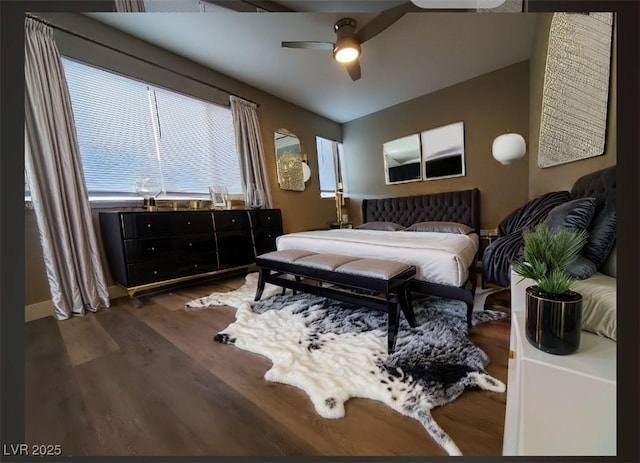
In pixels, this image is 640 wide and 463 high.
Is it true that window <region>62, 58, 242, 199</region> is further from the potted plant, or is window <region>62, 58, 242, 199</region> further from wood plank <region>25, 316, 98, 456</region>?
the potted plant

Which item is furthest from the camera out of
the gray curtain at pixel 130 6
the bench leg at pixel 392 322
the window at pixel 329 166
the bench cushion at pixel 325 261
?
the window at pixel 329 166

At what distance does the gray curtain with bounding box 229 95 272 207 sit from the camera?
3248 mm

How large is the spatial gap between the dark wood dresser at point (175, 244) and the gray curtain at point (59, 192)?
Answer: 0.68 feet

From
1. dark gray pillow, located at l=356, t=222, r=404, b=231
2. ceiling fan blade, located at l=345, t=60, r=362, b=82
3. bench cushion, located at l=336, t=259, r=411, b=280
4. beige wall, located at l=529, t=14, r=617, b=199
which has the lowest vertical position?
bench cushion, located at l=336, t=259, r=411, b=280

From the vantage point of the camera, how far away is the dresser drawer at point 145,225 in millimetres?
2158

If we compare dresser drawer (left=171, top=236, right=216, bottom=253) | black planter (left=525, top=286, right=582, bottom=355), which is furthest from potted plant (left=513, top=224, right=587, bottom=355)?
dresser drawer (left=171, top=236, right=216, bottom=253)

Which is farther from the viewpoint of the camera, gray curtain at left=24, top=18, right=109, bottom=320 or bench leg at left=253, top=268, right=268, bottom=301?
bench leg at left=253, top=268, right=268, bottom=301

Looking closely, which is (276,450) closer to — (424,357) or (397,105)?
(424,357)

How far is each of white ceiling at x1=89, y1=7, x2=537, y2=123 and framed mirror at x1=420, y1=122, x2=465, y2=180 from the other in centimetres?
58

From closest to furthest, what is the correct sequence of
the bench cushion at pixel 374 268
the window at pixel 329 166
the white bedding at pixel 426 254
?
the bench cushion at pixel 374 268
the white bedding at pixel 426 254
the window at pixel 329 166

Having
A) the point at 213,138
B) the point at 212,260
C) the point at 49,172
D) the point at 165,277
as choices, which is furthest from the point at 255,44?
the point at 165,277

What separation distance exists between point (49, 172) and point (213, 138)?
5.23 ft

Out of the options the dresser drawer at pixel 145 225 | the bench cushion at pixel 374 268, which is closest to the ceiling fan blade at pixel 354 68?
the bench cushion at pixel 374 268

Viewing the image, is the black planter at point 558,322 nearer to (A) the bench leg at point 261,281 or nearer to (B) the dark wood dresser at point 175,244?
(A) the bench leg at point 261,281
